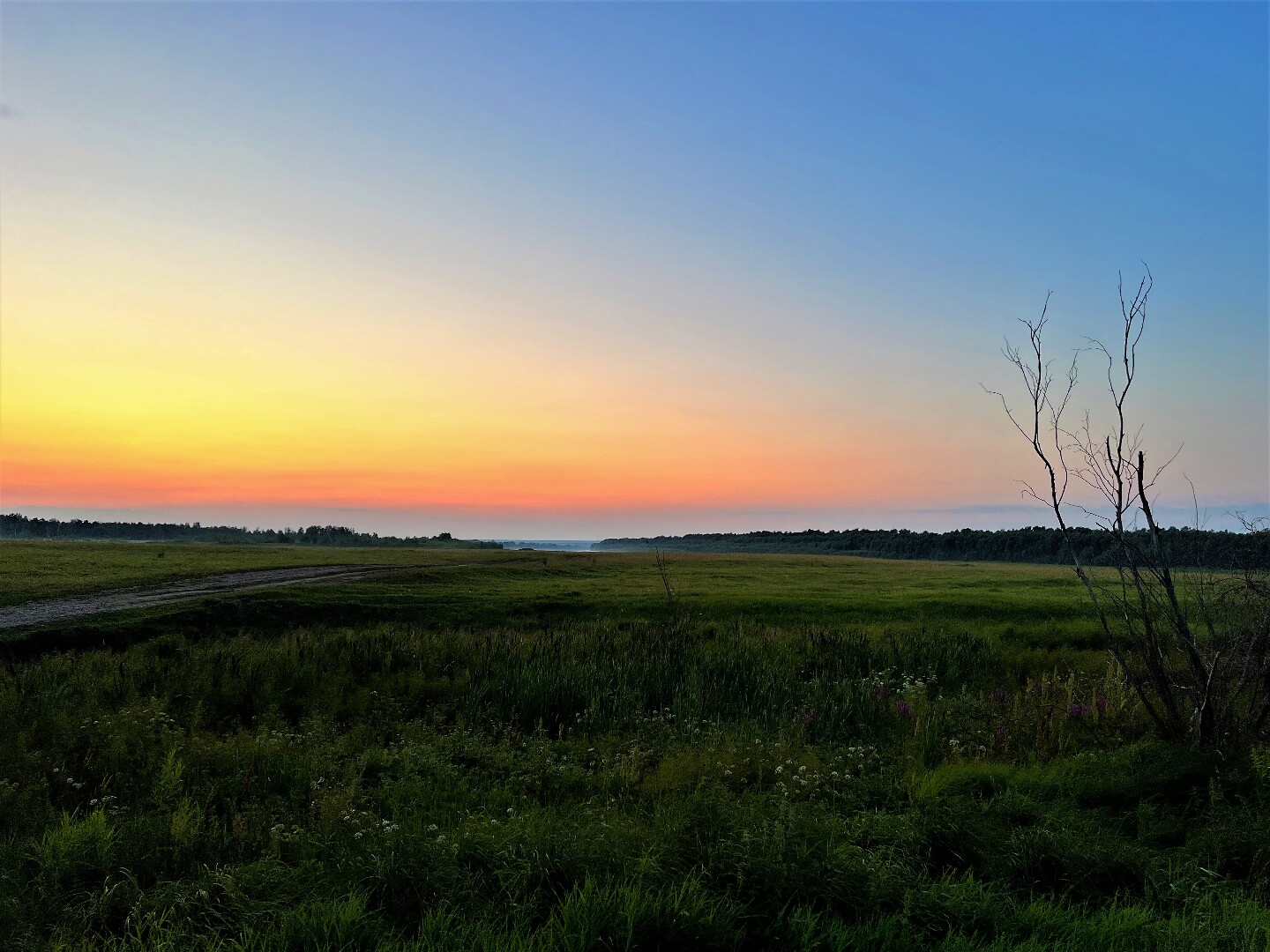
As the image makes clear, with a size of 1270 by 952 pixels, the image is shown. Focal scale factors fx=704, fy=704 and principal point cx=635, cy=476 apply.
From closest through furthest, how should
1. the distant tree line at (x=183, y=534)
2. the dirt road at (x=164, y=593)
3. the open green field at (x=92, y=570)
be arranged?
the dirt road at (x=164, y=593)
the open green field at (x=92, y=570)
the distant tree line at (x=183, y=534)

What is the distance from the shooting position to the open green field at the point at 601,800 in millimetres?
5227

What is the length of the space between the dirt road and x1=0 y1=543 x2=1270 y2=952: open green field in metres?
2.92

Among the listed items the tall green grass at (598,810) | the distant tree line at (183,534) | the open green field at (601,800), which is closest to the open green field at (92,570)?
the open green field at (601,800)

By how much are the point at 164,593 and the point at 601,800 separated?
26.3m

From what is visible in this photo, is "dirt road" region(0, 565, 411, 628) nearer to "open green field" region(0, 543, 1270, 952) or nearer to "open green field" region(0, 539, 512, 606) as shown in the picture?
"open green field" region(0, 539, 512, 606)

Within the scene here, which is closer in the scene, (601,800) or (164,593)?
(601,800)

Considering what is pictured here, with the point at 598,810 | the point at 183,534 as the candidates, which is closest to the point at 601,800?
the point at 598,810

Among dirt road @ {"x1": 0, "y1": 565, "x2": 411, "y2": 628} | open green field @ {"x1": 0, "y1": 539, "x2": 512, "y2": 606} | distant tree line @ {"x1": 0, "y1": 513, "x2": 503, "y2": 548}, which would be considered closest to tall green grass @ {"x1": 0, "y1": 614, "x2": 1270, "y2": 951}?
dirt road @ {"x1": 0, "y1": 565, "x2": 411, "y2": 628}

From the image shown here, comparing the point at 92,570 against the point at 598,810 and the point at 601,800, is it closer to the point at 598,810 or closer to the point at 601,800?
the point at 601,800

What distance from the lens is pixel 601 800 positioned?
885 centimetres

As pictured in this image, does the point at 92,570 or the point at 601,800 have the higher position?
the point at 92,570

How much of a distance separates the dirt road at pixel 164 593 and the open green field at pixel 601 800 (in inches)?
115

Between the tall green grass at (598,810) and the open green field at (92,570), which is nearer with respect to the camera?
the tall green grass at (598,810)

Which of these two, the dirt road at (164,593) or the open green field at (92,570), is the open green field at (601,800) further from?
the open green field at (92,570)
